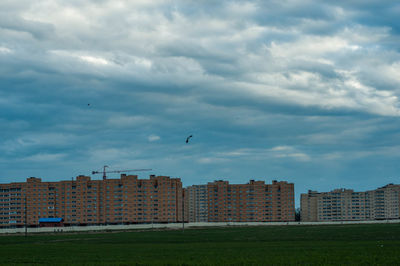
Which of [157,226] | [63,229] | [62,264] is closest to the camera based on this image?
[62,264]

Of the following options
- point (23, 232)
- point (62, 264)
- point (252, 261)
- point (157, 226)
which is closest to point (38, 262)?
point (62, 264)

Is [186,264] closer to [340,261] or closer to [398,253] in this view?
[340,261]

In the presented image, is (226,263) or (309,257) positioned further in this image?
(309,257)

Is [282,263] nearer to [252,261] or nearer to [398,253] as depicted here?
[252,261]

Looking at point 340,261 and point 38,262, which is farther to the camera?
point 38,262

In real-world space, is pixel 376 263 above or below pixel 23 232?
above

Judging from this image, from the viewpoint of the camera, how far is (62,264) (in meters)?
43.9

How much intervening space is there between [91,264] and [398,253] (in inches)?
960

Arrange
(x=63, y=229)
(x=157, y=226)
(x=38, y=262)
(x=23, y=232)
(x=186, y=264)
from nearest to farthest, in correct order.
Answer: (x=186, y=264)
(x=38, y=262)
(x=23, y=232)
(x=63, y=229)
(x=157, y=226)

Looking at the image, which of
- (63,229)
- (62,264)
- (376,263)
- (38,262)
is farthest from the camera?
(63,229)

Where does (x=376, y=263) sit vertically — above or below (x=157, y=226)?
above

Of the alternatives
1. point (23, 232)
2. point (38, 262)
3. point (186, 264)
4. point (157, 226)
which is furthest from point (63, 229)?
point (186, 264)

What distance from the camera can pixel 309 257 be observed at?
44.0 m

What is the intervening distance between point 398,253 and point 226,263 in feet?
49.2
